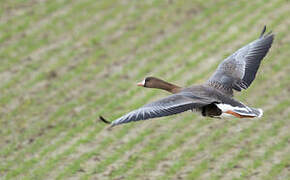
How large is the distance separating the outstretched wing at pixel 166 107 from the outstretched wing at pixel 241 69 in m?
1.09

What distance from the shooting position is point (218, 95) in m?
8.98

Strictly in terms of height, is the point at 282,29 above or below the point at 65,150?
above

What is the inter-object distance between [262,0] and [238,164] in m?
7.54

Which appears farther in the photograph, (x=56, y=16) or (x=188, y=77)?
(x=56, y=16)

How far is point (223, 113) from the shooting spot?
873 cm

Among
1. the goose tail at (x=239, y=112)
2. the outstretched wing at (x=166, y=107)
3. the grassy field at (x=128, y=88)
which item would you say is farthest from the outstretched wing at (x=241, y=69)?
the grassy field at (x=128, y=88)

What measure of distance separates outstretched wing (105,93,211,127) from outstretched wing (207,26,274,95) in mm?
1092

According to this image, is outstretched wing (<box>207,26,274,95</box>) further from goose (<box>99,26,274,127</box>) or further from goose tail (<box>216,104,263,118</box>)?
goose tail (<box>216,104,263,118</box>)

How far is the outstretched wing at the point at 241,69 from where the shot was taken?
9578 millimetres

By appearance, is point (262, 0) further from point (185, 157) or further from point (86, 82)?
point (185, 157)

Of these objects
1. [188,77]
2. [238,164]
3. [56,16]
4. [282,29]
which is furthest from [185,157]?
[56,16]

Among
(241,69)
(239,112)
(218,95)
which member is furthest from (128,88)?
(239,112)

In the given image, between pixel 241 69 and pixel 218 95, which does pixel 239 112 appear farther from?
pixel 241 69

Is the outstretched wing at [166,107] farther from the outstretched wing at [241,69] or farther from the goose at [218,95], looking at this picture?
the outstretched wing at [241,69]
